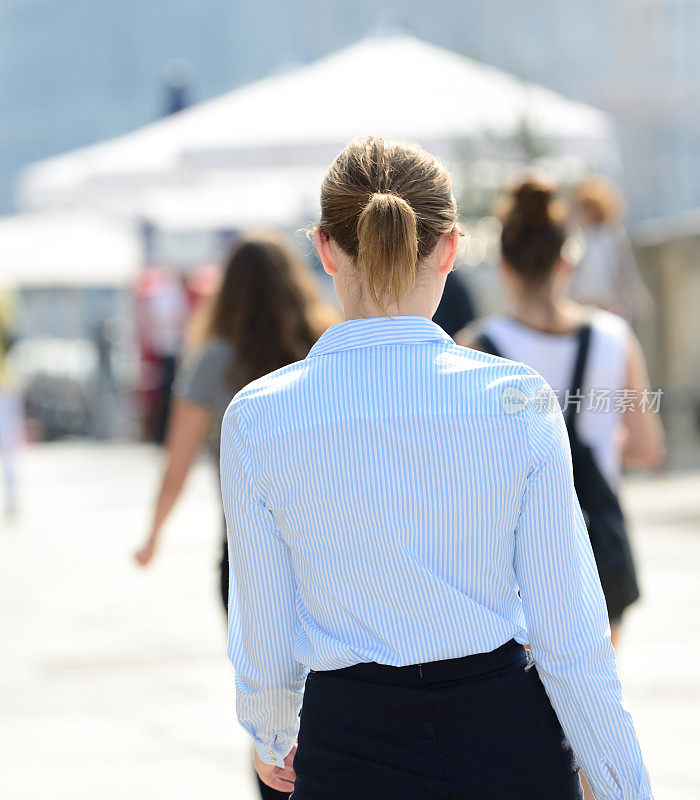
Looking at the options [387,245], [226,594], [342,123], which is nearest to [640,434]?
[226,594]

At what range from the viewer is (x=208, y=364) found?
3779 mm

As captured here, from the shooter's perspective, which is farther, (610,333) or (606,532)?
(610,333)

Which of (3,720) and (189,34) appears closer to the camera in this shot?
(3,720)

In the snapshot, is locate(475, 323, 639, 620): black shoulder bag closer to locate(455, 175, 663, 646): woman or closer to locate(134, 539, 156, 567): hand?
locate(455, 175, 663, 646): woman

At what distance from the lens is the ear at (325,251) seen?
6.62 ft

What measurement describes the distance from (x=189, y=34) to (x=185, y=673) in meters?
47.8

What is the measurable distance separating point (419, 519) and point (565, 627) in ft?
0.80

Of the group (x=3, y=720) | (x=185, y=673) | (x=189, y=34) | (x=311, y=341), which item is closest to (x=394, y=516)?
(x=311, y=341)

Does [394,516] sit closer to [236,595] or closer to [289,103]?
[236,595]

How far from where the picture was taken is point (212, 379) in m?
3.77

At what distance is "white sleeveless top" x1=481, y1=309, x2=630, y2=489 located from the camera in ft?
11.2

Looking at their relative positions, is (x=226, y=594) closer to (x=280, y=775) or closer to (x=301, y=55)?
(x=280, y=775)

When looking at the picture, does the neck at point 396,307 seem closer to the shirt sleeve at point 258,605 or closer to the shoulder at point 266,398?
the shoulder at point 266,398

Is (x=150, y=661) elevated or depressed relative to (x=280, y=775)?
depressed
